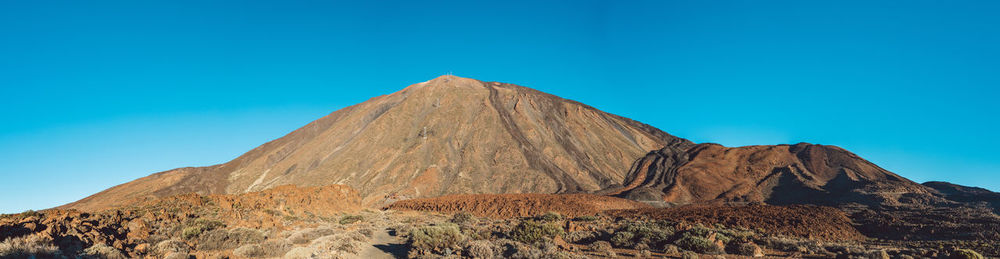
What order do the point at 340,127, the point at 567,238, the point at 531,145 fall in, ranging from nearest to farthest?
the point at 567,238, the point at 531,145, the point at 340,127

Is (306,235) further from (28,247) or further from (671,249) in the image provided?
(671,249)

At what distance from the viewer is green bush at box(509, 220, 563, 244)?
1512 centimetres

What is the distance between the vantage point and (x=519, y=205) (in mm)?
38031

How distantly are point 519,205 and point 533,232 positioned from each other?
74.1 ft

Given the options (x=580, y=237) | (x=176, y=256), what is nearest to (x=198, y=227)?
(x=176, y=256)

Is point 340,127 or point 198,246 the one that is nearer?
point 198,246

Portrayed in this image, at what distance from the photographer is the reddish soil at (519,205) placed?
3647 centimetres

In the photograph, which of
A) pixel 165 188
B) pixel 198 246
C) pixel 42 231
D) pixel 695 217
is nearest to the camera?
pixel 42 231

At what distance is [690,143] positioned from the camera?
6831 cm

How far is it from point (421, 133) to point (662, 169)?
3420 cm

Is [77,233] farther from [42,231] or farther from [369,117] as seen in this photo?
[369,117]

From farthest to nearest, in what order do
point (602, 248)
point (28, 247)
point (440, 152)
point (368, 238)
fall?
point (440, 152)
point (368, 238)
point (602, 248)
point (28, 247)

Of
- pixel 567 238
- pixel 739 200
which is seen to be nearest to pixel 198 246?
pixel 567 238

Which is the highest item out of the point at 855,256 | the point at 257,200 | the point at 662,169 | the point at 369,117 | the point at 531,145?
the point at 369,117
